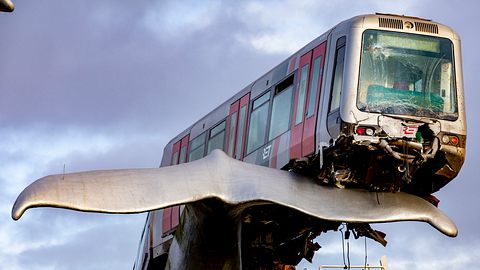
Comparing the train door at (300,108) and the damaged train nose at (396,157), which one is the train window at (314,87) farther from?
the damaged train nose at (396,157)

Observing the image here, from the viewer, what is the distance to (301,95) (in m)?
16.2

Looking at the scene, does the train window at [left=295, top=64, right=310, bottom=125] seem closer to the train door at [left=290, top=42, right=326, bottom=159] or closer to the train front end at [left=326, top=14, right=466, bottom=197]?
the train door at [left=290, top=42, right=326, bottom=159]

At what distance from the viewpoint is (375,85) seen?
15055 mm

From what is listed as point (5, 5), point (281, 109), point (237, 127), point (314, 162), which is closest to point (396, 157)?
point (314, 162)

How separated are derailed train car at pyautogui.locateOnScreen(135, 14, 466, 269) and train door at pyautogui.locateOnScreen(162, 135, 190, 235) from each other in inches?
74.9

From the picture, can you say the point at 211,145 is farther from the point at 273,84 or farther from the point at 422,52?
the point at 422,52

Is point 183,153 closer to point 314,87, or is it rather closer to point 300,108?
point 300,108

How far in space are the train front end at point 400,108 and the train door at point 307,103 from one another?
742mm

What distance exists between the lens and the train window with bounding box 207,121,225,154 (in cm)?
1870

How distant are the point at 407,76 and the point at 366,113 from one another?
1082 mm

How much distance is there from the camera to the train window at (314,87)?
15656mm

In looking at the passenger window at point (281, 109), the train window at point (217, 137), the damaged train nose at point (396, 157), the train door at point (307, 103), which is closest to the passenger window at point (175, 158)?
the train window at point (217, 137)

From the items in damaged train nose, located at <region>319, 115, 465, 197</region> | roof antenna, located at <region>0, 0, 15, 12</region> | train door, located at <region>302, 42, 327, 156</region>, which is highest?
train door, located at <region>302, 42, 327, 156</region>

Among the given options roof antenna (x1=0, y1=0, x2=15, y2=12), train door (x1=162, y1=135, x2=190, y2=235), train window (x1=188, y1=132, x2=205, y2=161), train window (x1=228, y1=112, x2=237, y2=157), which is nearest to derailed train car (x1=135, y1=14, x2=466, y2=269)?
train window (x1=228, y1=112, x2=237, y2=157)
